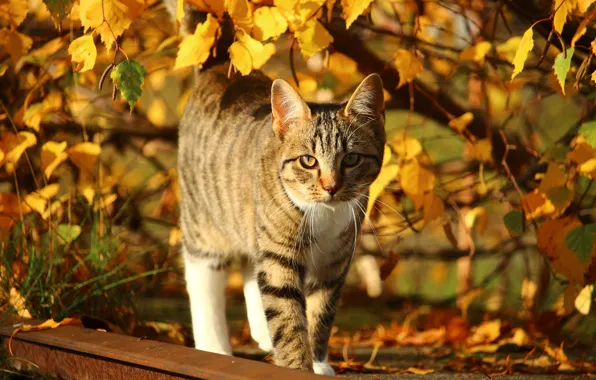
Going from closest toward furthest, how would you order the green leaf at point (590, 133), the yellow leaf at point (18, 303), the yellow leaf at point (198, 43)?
1. the green leaf at point (590, 133)
2. the yellow leaf at point (198, 43)
3. the yellow leaf at point (18, 303)

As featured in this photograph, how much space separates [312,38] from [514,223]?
112 centimetres

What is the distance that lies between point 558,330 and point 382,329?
38.8 inches

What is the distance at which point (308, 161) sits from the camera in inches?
128

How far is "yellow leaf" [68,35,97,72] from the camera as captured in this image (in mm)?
2795

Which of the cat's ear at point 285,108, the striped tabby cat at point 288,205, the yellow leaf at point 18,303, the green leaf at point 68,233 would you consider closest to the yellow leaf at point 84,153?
the green leaf at point 68,233

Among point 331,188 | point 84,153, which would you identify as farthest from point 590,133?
point 84,153

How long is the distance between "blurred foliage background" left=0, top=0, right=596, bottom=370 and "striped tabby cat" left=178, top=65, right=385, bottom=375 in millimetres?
212

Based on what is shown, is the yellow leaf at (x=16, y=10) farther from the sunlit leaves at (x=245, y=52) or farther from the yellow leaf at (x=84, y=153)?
the sunlit leaves at (x=245, y=52)

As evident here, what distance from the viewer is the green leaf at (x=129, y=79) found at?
8.94 ft

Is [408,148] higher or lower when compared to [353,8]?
lower

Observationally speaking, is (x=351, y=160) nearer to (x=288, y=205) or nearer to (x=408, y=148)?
(x=288, y=205)

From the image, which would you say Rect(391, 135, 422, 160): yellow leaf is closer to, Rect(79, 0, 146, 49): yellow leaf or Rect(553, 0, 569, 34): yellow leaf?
→ Rect(553, 0, 569, 34): yellow leaf

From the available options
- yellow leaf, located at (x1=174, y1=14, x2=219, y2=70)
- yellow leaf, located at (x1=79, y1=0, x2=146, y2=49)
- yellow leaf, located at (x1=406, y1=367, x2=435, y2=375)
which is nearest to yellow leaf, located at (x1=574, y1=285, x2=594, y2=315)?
yellow leaf, located at (x1=406, y1=367, x2=435, y2=375)

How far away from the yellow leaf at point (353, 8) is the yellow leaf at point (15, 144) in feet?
5.28
